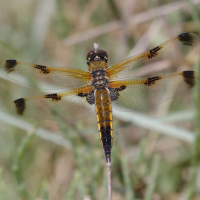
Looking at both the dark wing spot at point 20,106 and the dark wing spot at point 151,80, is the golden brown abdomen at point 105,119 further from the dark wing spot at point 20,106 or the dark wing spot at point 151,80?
the dark wing spot at point 20,106

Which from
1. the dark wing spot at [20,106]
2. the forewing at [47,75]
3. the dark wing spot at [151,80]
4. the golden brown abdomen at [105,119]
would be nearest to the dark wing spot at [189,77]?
the dark wing spot at [151,80]

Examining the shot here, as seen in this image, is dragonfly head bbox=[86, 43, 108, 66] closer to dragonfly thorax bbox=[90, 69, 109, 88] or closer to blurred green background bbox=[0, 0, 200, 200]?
dragonfly thorax bbox=[90, 69, 109, 88]

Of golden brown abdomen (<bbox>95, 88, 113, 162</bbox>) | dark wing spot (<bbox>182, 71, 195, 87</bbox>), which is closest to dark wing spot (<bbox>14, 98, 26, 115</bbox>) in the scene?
golden brown abdomen (<bbox>95, 88, 113, 162</bbox>)

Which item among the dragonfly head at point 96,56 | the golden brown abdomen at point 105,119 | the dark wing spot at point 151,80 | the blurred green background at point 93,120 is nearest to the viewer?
the golden brown abdomen at point 105,119

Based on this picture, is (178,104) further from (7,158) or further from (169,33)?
(7,158)

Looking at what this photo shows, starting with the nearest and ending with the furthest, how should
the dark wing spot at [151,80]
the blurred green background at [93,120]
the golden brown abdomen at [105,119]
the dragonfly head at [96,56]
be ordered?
the golden brown abdomen at [105,119] → the dark wing spot at [151,80] → the dragonfly head at [96,56] → the blurred green background at [93,120]

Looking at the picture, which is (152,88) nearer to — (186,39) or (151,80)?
(151,80)
